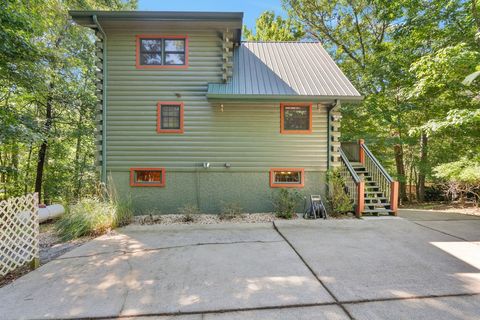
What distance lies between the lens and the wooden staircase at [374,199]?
22.1 feet

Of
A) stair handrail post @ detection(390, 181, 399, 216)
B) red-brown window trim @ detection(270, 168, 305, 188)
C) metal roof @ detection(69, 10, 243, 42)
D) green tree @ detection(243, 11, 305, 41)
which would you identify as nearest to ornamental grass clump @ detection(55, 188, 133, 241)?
red-brown window trim @ detection(270, 168, 305, 188)

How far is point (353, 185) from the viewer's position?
23.3 ft

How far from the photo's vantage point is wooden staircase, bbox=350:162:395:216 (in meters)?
6.75

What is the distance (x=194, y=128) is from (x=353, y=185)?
5362 millimetres

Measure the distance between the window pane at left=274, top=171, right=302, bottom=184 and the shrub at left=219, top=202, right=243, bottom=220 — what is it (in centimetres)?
→ 152

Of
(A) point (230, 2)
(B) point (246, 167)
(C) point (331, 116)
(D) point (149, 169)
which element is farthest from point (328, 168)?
(A) point (230, 2)

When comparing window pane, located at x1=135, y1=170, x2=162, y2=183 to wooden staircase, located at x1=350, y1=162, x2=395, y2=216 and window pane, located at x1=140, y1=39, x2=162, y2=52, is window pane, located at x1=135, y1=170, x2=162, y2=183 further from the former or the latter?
wooden staircase, located at x1=350, y1=162, x2=395, y2=216

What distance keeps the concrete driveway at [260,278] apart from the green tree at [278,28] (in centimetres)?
1210

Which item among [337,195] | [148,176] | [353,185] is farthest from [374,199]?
[148,176]

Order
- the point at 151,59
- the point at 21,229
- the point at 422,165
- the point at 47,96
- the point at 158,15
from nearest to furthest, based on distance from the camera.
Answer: the point at 21,229 → the point at 158,15 → the point at 151,59 → the point at 47,96 → the point at 422,165

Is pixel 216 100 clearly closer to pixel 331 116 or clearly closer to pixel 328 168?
pixel 331 116

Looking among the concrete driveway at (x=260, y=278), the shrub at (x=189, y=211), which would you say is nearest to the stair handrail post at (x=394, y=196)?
the concrete driveway at (x=260, y=278)

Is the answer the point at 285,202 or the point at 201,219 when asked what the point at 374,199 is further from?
the point at 201,219

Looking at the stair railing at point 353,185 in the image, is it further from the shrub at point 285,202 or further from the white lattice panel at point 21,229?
the white lattice panel at point 21,229
